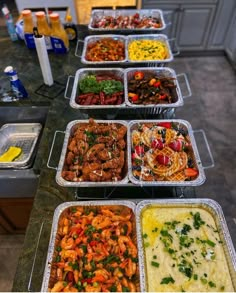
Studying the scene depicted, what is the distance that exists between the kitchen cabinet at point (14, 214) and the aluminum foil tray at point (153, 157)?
2.87 ft

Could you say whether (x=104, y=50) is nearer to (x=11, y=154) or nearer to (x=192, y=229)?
(x=11, y=154)

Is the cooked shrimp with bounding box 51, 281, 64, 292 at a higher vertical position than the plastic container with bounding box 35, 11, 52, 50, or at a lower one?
lower

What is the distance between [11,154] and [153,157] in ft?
3.92

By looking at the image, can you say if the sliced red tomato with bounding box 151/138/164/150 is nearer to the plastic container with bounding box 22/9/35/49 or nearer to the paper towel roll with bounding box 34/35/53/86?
the paper towel roll with bounding box 34/35/53/86

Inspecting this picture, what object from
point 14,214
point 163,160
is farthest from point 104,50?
point 14,214

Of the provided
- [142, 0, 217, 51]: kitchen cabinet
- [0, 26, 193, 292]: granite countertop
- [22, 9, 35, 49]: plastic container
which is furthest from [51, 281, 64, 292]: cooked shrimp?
[142, 0, 217, 51]: kitchen cabinet

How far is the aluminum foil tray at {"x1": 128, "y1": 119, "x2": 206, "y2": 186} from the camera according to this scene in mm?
1427

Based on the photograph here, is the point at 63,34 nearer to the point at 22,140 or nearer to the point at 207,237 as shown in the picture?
the point at 22,140

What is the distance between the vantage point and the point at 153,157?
1566 mm

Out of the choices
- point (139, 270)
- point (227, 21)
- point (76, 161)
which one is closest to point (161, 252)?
point (139, 270)

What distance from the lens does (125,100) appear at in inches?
77.0

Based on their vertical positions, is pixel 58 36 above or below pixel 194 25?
above

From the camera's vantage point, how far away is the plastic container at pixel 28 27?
231 cm

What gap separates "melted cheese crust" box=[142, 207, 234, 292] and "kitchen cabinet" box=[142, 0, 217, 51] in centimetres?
342
